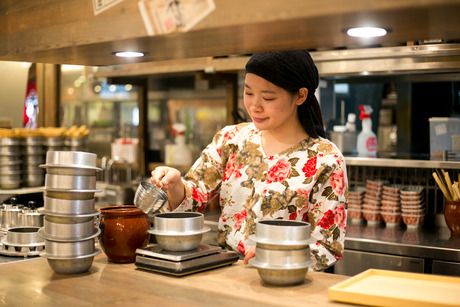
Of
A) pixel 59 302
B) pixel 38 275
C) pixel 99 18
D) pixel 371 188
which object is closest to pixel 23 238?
pixel 38 275

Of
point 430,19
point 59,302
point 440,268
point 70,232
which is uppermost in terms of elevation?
point 430,19

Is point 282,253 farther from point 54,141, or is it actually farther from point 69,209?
point 54,141

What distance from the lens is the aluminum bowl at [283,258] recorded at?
1.73 meters

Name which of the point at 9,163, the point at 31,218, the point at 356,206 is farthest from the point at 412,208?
the point at 9,163

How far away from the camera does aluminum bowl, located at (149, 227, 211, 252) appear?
75.9 inches

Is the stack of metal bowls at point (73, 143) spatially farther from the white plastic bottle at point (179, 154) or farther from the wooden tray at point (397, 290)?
the wooden tray at point (397, 290)

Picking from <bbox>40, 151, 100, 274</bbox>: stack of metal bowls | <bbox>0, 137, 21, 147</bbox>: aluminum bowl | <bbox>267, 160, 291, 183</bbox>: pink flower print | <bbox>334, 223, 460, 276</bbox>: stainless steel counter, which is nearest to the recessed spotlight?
<bbox>40, 151, 100, 274</bbox>: stack of metal bowls

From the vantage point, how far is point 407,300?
1.55 m

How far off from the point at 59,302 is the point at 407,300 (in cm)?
91

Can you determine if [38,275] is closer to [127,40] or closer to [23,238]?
[23,238]

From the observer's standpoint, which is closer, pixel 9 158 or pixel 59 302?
pixel 59 302

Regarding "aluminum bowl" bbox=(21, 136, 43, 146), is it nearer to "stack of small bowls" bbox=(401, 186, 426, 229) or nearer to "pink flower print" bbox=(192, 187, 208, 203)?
"pink flower print" bbox=(192, 187, 208, 203)

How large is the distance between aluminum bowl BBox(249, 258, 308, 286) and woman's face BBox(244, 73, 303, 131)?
71 centimetres

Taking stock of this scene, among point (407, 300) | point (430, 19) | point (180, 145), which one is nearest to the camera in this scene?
point (430, 19)
